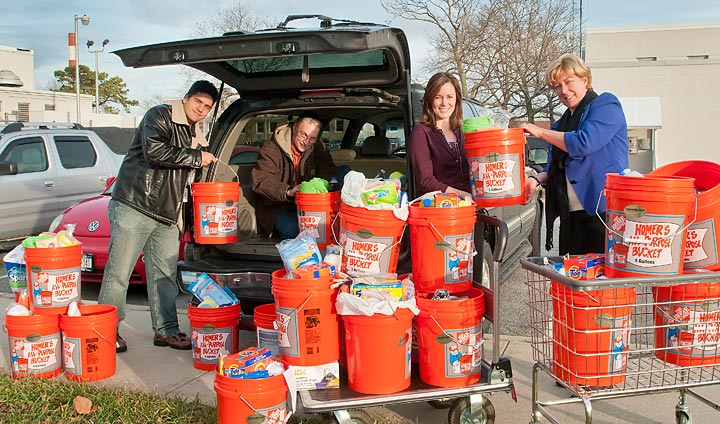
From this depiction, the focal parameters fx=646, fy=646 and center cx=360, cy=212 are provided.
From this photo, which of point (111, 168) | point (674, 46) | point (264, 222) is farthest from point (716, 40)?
point (264, 222)

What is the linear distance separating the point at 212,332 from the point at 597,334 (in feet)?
8.35

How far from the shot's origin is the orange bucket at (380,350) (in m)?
3.09

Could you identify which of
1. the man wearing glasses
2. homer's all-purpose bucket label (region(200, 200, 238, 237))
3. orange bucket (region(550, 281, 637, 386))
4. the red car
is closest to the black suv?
the man wearing glasses

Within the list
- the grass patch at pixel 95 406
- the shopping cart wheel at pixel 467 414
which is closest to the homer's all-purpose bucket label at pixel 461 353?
the shopping cart wheel at pixel 467 414

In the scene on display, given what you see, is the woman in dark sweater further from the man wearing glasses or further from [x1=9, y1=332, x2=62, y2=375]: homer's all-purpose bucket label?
[x1=9, y1=332, x2=62, y2=375]: homer's all-purpose bucket label

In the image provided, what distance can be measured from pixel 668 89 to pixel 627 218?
29.4 metres

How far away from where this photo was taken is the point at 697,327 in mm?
2869

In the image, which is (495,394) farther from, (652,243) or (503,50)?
(503,50)

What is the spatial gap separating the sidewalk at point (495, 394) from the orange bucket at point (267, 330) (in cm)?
A: 48

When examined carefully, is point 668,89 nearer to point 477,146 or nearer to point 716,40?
point 716,40

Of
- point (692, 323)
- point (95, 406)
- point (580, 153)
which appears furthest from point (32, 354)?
point (692, 323)

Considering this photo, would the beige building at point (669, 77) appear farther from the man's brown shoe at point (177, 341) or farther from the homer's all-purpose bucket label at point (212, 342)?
the homer's all-purpose bucket label at point (212, 342)

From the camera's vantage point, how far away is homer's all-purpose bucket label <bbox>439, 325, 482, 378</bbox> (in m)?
3.20

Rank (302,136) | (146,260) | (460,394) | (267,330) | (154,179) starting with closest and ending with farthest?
(460,394) → (267,330) → (154,179) → (302,136) → (146,260)
